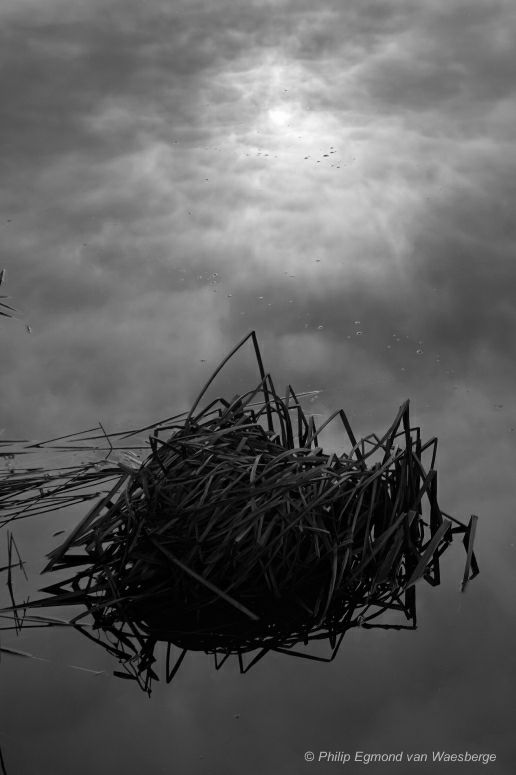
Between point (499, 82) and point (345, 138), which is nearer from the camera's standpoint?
point (345, 138)

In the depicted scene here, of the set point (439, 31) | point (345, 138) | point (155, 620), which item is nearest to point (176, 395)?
point (155, 620)

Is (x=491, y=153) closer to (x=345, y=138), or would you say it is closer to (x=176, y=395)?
(x=345, y=138)

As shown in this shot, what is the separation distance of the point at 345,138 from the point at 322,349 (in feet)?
3.88

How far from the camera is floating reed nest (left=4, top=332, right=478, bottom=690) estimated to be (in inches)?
68.3

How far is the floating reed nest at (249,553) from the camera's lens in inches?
68.3

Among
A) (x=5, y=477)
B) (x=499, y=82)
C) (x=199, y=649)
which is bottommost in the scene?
(x=199, y=649)

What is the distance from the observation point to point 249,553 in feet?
5.79

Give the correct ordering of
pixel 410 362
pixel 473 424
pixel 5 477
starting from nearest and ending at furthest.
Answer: pixel 5 477
pixel 473 424
pixel 410 362

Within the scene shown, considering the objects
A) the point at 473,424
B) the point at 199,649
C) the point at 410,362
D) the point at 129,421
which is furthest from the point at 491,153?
the point at 199,649

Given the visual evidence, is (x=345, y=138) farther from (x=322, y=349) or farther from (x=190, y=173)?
(x=322, y=349)

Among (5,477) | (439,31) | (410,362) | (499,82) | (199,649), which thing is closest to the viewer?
(199,649)

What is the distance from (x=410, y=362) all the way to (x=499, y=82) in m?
1.74

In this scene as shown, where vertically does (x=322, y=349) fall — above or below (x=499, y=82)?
below

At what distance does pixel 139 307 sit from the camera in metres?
2.88
